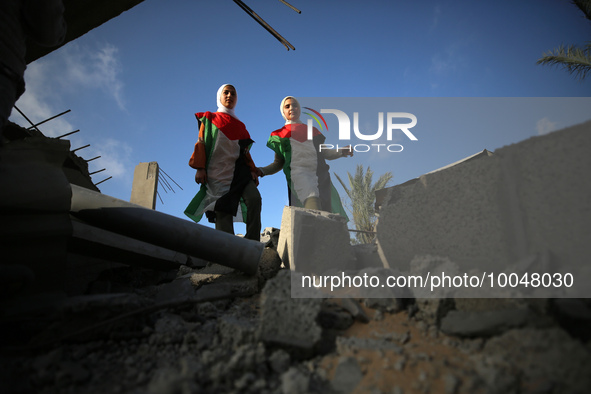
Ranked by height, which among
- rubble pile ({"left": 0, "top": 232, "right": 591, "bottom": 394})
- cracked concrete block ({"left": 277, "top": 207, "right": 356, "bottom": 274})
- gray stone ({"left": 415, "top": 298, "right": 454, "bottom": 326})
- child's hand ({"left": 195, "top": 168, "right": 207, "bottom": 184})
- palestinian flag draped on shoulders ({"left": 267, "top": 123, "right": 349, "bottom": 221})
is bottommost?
rubble pile ({"left": 0, "top": 232, "right": 591, "bottom": 394})

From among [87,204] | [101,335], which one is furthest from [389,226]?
[87,204]

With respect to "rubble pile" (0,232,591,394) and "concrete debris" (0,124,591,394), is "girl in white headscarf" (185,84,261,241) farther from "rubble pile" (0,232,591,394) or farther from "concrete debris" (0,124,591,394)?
"rubble pile" (0,232,591,394)

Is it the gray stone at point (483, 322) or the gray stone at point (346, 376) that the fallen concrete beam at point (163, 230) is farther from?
the gray stone at point (483, 322)

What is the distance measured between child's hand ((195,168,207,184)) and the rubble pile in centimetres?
191

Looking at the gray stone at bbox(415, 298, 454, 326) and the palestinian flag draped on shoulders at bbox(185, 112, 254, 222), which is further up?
the palestinian flag draped on shoulders at bbox(185, 112, 254, 222)

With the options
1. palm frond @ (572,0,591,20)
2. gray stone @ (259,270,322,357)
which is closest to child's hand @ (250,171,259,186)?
gray stone @ (259,270,322,357)

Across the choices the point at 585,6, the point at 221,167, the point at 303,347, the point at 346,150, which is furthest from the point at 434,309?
the point at 585,6

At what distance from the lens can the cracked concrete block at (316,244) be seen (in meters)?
2.80

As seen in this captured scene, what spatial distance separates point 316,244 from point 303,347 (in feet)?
4.46

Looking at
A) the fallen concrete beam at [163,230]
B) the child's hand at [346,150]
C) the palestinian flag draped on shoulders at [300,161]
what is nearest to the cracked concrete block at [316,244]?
the fallen concrete beam at [163,230]

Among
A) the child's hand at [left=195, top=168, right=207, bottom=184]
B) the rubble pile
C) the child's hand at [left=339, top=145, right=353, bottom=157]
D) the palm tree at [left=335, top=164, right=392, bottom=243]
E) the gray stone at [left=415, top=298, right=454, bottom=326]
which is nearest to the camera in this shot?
the rubble pile

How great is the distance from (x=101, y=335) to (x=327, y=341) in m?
1.30

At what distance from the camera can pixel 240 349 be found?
1.49m

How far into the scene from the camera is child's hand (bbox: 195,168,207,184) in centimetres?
375
